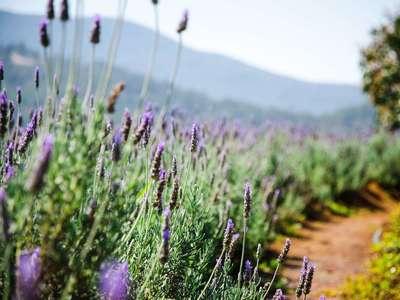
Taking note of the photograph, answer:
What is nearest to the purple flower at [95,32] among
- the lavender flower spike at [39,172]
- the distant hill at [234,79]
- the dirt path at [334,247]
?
the lavender flower spike at [39,172]

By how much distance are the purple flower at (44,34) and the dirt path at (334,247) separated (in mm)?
3119

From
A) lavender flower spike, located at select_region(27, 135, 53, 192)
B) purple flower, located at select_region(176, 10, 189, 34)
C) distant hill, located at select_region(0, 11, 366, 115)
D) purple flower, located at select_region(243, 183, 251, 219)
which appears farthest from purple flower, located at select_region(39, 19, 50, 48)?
distant hill, located at select_region(0, 11, 366, 115)

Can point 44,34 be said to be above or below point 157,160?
above

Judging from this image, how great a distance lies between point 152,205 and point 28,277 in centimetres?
84

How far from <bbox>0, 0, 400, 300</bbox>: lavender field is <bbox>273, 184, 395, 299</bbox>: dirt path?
0.09 feet

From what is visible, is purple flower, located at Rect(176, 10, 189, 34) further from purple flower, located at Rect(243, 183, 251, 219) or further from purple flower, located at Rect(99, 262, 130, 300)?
purple flower, located at Rect(99, 262, 130, 300)

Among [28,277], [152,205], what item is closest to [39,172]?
[28,277]

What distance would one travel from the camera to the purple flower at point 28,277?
1397 millimetres

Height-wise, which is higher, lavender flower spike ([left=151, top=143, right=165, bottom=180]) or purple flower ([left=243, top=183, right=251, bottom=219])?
lavender flower spike ([left=151, top=143, right=165, bottom=180])

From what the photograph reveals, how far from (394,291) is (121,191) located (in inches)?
106

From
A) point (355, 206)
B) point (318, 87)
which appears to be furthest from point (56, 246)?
point (318, 87)

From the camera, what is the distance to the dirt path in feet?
15.0

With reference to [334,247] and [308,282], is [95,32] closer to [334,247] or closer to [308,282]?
[308,282]

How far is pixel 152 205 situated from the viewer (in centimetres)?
221
